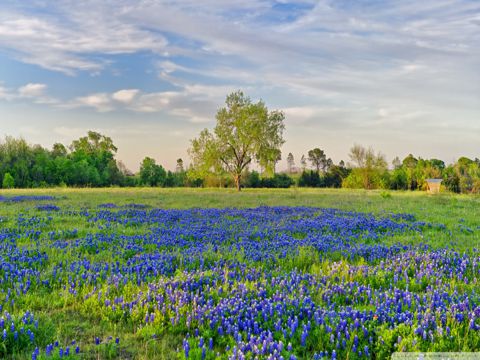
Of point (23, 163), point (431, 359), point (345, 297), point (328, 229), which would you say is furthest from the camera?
point (23, 163)

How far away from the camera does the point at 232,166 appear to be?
51.4m

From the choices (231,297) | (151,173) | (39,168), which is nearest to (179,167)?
(151,173)

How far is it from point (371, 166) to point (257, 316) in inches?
2885

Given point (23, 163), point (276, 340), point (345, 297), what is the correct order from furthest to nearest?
point (23, 163) < point (345, 297) < point (276, 340)

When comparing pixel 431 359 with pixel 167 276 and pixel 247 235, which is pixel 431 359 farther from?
pixel 247 235

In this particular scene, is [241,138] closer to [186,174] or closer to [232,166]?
[232,166]

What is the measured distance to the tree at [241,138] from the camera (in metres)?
48.2

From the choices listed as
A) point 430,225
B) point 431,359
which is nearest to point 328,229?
point 430,225

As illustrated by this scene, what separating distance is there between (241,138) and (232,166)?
510 cm

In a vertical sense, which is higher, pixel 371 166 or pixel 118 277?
pixel 371 166

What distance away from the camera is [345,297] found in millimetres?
5570

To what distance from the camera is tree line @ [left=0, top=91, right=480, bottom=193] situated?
49062mm

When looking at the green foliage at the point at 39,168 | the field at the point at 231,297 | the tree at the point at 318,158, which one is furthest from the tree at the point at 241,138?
the tree at the point at 318,158

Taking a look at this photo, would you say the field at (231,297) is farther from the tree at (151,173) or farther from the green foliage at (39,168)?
the tree at (151,173)
